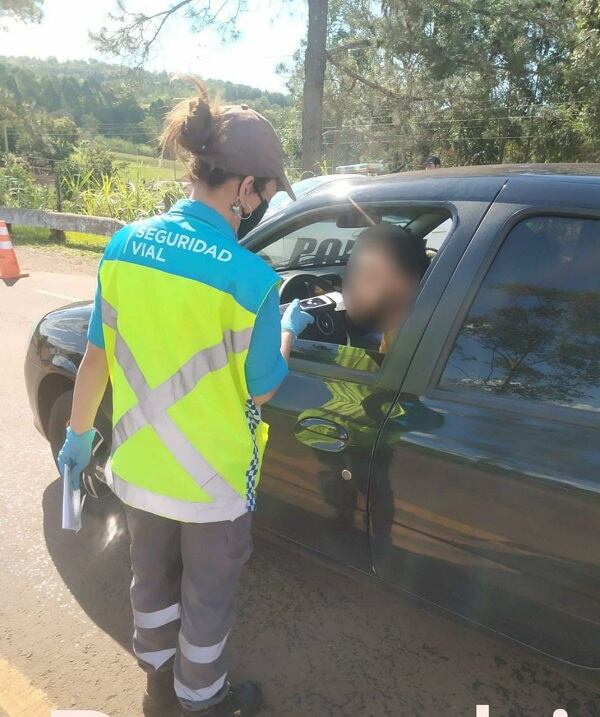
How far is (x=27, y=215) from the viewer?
13.1 meters

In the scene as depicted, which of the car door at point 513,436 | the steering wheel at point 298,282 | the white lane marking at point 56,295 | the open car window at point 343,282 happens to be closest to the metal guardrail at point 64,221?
the white lane marking at point 56,295

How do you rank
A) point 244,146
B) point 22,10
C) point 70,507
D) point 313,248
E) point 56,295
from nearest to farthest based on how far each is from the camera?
point 244,146 < point 70,507 < point 313,248 < point 56,295 < point 22,10

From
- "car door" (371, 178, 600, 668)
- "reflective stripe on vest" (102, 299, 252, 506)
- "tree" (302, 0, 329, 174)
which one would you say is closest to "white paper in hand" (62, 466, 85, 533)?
"reflective stripe on vest" (102, 299, 252, 506)

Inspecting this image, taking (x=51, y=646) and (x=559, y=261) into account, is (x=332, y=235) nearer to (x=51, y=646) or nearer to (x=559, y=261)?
Answer: (x=559, y=261)

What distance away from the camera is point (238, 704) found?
6.48 ft

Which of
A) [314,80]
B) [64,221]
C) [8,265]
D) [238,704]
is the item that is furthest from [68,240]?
[238,704]

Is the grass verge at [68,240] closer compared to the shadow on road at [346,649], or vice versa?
the shadow on road at [346,649]

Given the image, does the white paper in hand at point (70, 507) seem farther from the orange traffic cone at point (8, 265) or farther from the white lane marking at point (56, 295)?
the orange traffic cone at point (8, 265)

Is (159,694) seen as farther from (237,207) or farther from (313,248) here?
(313,248)

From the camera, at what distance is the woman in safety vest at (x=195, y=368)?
1.46m

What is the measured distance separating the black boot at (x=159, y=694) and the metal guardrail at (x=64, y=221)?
33.3 feet

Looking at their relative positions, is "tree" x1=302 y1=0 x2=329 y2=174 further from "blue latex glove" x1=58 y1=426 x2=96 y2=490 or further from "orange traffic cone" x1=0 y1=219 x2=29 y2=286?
"blue latex glove" x1=58 y1=426 x2=96 y2=490

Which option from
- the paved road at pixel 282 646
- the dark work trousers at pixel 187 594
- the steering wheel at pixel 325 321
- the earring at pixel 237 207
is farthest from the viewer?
the steering wheel at pixel 325 321

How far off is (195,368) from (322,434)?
64cm
